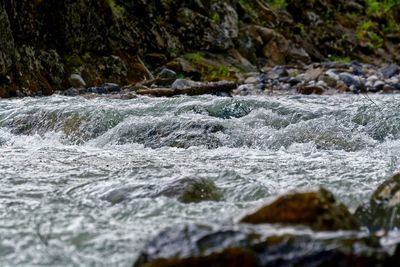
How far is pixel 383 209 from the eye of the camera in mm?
2633

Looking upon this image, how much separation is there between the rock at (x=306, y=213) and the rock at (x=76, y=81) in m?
8.49

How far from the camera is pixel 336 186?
11.4 ft

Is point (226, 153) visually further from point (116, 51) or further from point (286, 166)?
point (116, 51)

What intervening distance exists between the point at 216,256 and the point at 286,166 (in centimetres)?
263

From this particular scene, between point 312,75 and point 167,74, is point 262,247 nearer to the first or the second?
point 167,74

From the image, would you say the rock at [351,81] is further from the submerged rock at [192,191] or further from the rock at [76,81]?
the submerged rock at [192,191]

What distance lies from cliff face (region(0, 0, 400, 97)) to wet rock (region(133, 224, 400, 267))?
8113 millimetres

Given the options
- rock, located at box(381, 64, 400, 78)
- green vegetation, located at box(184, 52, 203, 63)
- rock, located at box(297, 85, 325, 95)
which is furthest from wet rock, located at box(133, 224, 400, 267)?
rock, located at box(381, 64, 400, 78)

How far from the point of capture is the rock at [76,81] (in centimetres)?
1025

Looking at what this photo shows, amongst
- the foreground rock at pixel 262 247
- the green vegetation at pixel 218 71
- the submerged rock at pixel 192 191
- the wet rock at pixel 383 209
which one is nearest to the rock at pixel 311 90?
the green vegetation at pixel 218 71

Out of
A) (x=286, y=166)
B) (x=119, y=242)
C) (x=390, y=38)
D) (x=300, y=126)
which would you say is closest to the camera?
(x=119, y=242)

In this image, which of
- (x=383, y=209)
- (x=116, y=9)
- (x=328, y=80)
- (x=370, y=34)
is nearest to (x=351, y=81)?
(x=328, y=80)

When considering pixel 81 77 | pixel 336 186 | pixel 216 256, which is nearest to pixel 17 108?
pixel 81 77

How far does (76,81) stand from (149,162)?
613cm
